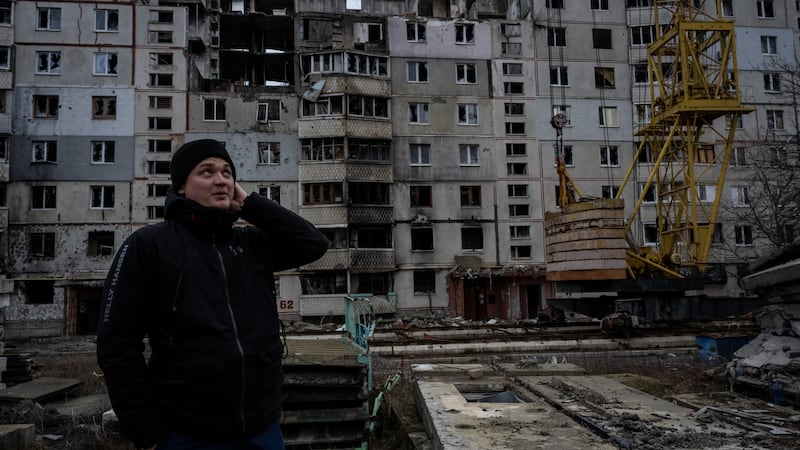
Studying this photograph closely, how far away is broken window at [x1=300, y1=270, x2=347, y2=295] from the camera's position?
35.6m

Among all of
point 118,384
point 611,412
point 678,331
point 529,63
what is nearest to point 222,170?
point 118,384

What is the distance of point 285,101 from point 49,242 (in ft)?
56.1

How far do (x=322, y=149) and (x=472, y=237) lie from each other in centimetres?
1177

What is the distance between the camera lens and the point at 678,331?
21.0 m

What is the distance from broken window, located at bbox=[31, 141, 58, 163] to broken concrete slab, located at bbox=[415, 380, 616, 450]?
3663 centimetres

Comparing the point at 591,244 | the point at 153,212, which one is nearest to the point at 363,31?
the point at 153,212

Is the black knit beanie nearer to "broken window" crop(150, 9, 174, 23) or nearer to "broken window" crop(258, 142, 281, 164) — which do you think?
"broken window" crop(258, 142, 281, 164)

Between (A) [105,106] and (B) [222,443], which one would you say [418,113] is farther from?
(B) [222,443]

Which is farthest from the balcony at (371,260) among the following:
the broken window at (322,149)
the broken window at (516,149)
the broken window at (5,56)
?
the broken window at (5,56)

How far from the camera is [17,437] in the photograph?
6.26 metres

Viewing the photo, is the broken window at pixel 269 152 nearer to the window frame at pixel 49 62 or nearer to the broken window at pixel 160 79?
the broken window at pixel 160 79

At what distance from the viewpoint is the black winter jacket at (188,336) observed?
2541 millimetres

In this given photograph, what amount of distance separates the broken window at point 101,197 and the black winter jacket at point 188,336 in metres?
36.6

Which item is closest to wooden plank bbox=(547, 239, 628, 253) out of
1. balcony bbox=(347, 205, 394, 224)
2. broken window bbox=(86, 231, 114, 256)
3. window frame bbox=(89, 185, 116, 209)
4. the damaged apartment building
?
the damaged apartment building
